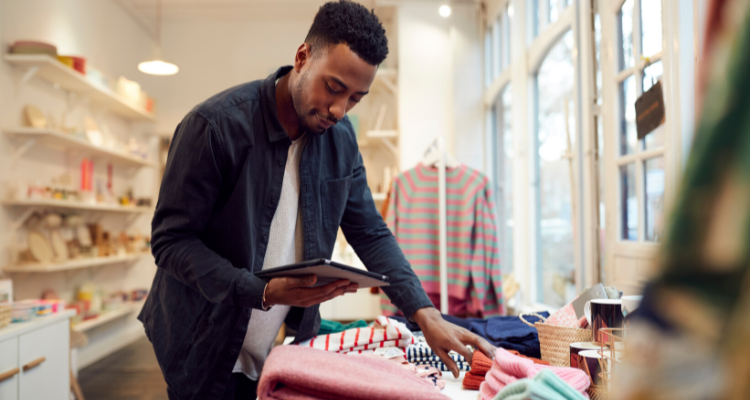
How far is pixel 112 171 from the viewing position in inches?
184

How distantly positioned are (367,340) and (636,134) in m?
1.18

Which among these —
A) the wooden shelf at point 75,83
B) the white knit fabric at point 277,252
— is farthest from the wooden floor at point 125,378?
the white knit fabric at point 277,252

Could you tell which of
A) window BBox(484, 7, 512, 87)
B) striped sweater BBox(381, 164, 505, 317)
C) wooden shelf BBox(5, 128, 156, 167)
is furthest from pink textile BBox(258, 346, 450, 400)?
wooden shelf BBox(5, 128, 156, 167)

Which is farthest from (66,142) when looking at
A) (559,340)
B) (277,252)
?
(559,340)

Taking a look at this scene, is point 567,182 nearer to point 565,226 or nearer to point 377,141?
point 565,226

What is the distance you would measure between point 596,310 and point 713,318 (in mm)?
862

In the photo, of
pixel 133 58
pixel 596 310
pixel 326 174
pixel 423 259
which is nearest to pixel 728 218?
pixel 596 310

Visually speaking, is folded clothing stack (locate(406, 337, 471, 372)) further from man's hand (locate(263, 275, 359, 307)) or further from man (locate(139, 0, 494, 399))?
man's hand (locate(263, 275, 359, 307))

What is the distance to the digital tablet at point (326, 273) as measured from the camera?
773 millimetres

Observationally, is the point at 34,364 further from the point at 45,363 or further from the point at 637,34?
the point at 637,34

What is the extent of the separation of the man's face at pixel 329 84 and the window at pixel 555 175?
1.40 m

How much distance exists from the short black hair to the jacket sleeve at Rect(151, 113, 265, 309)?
0.97 feet

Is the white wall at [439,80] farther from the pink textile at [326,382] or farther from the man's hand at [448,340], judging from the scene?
the pink textile at [326,382]

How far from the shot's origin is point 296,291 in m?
0.90
